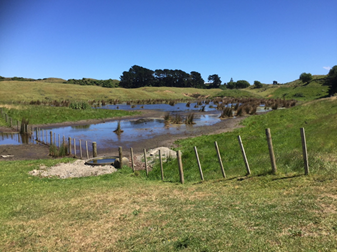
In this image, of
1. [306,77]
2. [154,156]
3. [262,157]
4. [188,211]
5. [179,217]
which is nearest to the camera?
[179,217]

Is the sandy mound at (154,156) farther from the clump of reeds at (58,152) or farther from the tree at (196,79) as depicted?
the tree at (196,79)

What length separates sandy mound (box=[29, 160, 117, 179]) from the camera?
15.8 meters

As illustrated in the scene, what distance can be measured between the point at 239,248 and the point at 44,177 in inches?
521

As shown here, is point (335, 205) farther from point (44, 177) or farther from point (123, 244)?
point (44, 177)

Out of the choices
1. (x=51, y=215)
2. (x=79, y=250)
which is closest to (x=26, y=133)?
(x=51, y=215)

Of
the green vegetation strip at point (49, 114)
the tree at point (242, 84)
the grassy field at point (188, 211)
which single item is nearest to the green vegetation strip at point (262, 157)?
the grassy field at point (188, 211)

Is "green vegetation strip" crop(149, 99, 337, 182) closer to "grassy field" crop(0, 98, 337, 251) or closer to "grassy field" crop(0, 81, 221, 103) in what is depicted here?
"grassy field" crop(0, 98, 337, 251)

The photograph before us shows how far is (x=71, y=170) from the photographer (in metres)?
16.6

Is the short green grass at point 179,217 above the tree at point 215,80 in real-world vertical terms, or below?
below

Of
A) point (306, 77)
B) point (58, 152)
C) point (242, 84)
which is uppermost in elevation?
point (242, 84)

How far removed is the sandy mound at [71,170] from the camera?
15.8 metres

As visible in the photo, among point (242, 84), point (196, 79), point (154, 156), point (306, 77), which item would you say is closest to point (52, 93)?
point (154, 156)

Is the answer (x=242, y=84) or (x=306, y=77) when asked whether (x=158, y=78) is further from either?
(x=306, y=77)

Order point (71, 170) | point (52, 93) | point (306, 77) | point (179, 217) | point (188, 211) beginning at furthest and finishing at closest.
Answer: point (306, 77), point (52, 93), point (71, 170), point (188, 211), point (179, 217)
